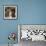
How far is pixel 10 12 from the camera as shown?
4715mm

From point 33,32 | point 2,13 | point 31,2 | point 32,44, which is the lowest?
point 32,44

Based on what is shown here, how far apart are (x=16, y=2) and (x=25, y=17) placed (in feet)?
2.06

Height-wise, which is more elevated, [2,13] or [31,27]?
[2,13]

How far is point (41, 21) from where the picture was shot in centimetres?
474

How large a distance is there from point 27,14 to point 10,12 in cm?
61

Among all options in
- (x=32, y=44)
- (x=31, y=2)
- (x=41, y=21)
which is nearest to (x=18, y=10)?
(x=31, y=2)

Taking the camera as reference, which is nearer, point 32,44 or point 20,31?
point 32,44

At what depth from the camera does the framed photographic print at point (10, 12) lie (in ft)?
15.4

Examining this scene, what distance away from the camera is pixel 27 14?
15.5 feet

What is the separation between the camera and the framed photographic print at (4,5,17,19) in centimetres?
468

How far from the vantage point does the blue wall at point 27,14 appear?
469 cm

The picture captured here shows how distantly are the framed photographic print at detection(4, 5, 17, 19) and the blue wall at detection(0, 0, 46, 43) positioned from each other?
142mm

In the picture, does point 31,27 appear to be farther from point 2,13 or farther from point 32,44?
point 2,13

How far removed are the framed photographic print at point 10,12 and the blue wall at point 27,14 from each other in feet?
0.47
